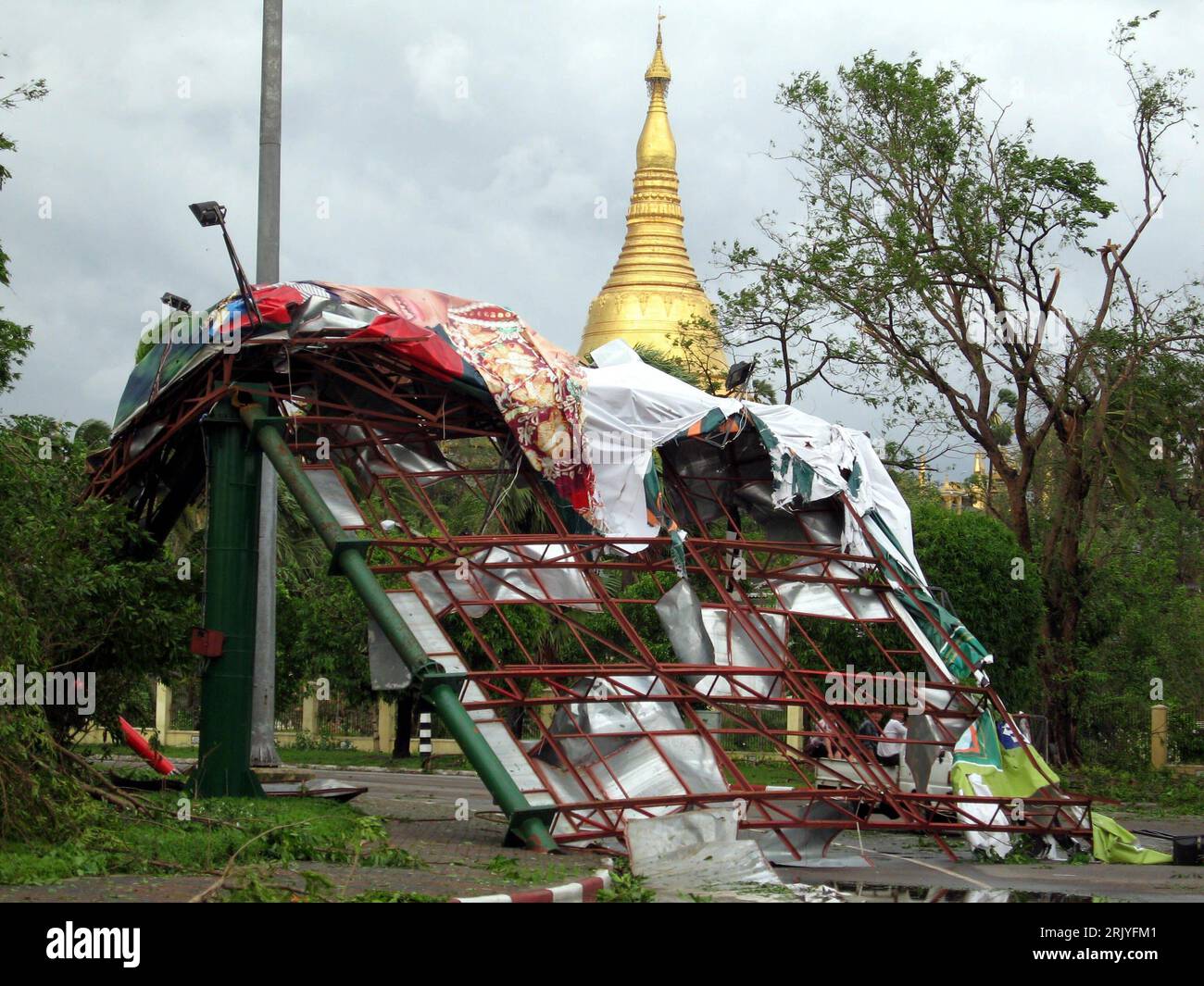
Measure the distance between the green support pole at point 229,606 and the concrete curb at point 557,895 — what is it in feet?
17.5

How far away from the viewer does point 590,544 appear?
1551 centimetres

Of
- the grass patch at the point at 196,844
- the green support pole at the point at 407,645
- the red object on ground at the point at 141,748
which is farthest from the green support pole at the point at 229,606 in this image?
the red object on ground at the point at 141,748

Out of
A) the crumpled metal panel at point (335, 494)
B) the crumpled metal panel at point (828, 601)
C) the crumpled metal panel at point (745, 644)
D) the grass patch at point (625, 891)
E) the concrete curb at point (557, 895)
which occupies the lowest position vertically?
the grass patch at point (625, 891)

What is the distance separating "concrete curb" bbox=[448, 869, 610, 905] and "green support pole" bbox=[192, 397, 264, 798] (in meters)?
5.33

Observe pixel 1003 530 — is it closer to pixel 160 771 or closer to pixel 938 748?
pixel 938 748

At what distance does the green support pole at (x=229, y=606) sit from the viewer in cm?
1538

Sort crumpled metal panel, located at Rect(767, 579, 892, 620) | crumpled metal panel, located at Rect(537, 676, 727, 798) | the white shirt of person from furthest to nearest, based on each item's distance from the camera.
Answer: the white shirt of person
crumpled metal panel, located at Rect(767, 579, 892, 620)
crumpled metal panel, located at Rect(537, 676, 727, 798)

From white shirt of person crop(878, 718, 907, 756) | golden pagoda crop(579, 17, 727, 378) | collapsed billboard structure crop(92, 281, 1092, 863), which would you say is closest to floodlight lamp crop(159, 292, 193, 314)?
collapsed billboard structure crop(92, 281, 1092, 863)

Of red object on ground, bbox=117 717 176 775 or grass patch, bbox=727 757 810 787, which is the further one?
grass patch, bbox=727 757 810 787

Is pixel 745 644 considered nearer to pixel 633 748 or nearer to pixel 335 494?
pixel 633 748

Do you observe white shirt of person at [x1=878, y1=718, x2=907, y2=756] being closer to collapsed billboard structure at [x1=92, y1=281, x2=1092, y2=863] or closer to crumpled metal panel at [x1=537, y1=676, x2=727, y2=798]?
collapsed billboard structure at [x1=92, y1=281, x2=1092, y2=863]

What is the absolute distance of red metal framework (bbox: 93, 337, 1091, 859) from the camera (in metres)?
14.6

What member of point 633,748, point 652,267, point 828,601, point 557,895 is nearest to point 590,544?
point 633,748

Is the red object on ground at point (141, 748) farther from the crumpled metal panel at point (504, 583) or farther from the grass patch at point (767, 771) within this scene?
the grass patch at point (767, 771)
